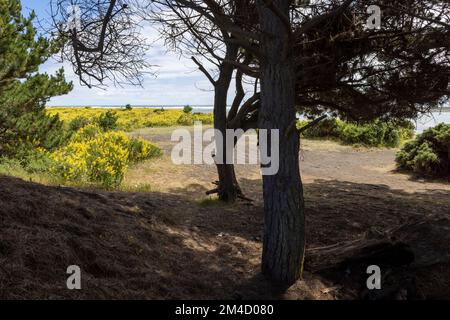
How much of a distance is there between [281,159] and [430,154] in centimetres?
1004

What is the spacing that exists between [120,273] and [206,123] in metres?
21.8

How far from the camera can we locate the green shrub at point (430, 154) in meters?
12.6

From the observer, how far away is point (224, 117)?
7.75m

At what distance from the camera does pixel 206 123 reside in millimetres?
25375

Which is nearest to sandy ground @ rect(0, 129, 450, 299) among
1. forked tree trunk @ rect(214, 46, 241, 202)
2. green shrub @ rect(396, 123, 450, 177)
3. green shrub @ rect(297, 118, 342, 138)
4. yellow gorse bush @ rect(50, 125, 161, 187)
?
forked tree trunk @ rect(214, 46, 241, 202)

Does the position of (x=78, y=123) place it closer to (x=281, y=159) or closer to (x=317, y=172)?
(x=317, y=172)

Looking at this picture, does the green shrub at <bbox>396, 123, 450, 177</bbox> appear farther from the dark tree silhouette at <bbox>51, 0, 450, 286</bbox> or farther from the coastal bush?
the coastal bush

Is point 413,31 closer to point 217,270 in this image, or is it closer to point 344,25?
point 344,25

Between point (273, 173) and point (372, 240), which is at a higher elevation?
point (273, 173)

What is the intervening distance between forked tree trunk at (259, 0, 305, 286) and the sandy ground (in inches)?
14.1

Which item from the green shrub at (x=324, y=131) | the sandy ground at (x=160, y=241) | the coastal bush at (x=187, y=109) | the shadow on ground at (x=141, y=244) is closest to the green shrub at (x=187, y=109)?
the coastal bush at (x=187, y=109)

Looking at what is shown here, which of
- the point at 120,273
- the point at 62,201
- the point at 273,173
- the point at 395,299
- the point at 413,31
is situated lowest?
the point at 395,299

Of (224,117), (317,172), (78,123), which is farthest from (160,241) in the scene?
(78,123)
